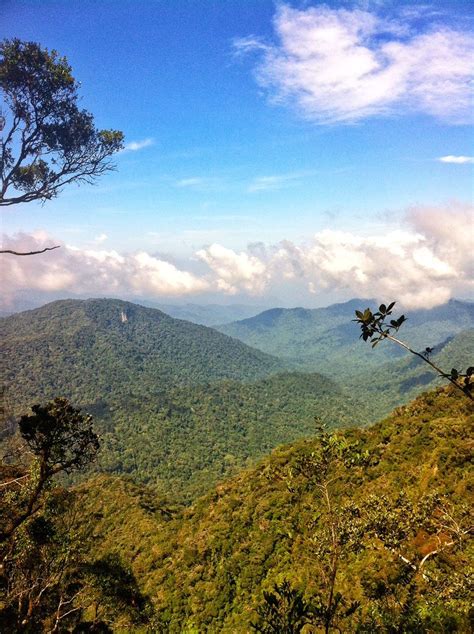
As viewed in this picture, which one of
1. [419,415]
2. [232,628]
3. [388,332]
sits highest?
[388,332]

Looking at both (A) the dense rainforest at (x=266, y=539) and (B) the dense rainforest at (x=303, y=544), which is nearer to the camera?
(A) the dense rainforest at (x=266, y=539)

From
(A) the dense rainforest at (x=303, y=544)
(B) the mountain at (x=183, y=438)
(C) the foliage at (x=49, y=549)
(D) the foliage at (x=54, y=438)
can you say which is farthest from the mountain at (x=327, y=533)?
(B) the mountain at (x=183, y=438)

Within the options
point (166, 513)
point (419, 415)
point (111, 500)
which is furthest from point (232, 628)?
point (111, 500)

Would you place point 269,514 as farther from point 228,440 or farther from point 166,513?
point 228,440

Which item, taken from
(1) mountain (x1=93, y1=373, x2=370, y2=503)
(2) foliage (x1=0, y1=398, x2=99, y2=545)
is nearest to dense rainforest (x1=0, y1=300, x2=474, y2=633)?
(2) foliage (x1=0, y1=398, x2=99, y2=545)

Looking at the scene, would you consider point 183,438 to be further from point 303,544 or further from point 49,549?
point 49,549

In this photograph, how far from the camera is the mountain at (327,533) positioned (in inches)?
449

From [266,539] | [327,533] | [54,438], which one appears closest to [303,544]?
[266,539]

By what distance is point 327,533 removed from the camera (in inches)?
598

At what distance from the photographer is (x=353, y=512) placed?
1259 centimetres

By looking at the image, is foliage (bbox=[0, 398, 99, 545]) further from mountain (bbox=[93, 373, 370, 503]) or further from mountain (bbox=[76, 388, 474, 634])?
mountain (bbox=[93, 373, 370, 503])

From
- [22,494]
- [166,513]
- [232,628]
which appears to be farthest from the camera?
[166,513]

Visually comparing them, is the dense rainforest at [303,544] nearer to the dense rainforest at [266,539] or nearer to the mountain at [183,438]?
the dense rainforest at [266,539]

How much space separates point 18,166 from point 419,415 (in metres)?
51.3
